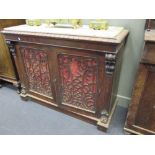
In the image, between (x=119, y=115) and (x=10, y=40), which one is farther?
(x=119, y=115)

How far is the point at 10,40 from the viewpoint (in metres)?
1.49

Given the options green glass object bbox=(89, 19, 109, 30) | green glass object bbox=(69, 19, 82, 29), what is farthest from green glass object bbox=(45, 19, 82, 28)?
green glass object bbox=(89, 19, 109, 30)

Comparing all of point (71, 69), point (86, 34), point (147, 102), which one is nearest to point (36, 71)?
point (71, 69)

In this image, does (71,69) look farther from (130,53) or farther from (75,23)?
(130,53)

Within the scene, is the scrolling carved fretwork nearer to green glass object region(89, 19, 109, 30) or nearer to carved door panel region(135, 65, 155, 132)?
green glass object region(89, 19, 109, 30)

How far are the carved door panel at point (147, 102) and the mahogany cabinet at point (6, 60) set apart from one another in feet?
4.83

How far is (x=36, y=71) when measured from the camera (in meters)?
1.57

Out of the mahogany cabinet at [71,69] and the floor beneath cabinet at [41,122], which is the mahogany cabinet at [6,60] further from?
the floor beneath cabinet at [41,122]

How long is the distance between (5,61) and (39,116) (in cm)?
83

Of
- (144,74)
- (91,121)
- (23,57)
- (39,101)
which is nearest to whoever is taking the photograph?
(144,74)

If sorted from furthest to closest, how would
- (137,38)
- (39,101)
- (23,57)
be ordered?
(39,101) → (23,57) → (137,38)
